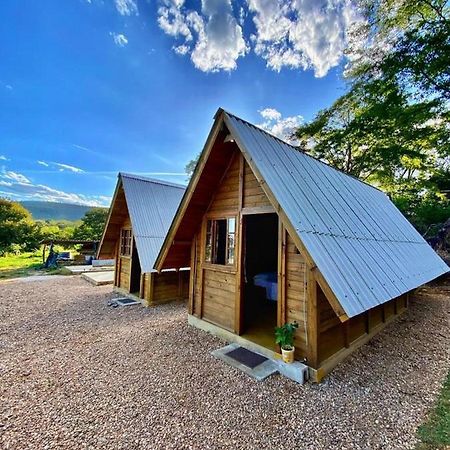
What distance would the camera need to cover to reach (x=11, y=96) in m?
16.9

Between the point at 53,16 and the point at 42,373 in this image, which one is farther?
the point at 53,16

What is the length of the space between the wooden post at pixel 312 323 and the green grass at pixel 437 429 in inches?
49.6

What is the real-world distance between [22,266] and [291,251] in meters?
18.8

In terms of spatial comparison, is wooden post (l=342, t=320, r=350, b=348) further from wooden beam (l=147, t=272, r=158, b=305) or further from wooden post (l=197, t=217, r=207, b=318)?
wooden beam (l=147, t=272, r=158, b=305)

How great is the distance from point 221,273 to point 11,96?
21.2m

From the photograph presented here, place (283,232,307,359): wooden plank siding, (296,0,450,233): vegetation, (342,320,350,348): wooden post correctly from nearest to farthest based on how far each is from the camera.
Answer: (283,232,307,359): wooden plank siding
(342,320,350,348): wooden post
(296,0,450,233): vegetation

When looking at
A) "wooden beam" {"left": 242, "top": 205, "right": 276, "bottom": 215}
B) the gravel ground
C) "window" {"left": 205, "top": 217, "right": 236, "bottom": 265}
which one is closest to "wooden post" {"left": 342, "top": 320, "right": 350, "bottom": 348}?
the gravel ground

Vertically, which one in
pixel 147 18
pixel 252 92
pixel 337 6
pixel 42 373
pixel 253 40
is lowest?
pixel 42 373

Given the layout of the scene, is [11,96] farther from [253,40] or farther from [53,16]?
[253,40]

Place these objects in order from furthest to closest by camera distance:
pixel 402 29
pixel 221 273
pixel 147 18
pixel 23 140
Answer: pixel 23 140 → pixel 402 29 → pixel 147 18 → pixel 221 273

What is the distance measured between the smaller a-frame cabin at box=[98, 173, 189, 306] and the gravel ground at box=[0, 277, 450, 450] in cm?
235

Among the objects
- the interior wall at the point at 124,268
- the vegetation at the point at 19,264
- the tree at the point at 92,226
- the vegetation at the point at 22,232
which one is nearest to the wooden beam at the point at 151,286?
the interior wall at the point at 124,268

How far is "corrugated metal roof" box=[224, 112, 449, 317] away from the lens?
326 centimetres

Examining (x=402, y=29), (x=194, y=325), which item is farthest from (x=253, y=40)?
(x=194, y=325)
